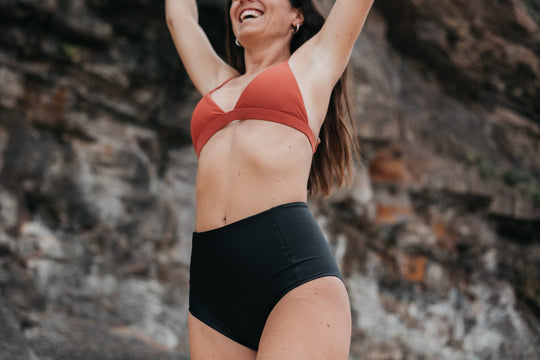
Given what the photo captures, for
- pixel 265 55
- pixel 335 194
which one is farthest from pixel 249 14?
pixel 335 194

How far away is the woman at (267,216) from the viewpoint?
4.28ft

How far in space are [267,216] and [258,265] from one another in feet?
0.47

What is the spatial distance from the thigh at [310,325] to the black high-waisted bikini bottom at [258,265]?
4cm

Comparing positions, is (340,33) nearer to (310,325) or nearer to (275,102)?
(275,102)

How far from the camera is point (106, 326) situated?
14.6 feet

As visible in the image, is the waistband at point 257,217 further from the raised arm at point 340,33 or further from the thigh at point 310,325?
the raised arm at point 340,33

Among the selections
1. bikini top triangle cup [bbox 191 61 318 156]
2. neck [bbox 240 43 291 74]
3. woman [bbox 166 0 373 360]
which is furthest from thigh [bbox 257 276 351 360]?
neck [bbox 240 43 291 74]

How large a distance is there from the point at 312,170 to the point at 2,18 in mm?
4593

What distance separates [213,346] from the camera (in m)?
1.48

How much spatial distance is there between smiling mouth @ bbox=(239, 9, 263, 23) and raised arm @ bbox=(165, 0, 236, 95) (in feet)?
0.76

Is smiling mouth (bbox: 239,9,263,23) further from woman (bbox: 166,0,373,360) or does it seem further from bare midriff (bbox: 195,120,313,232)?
bare midriff (bbox: 195,120,313,232)

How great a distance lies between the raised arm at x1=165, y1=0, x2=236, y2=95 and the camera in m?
1.92

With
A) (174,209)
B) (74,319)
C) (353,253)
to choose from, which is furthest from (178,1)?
(353,253)

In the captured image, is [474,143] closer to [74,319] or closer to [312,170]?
[74,319]
